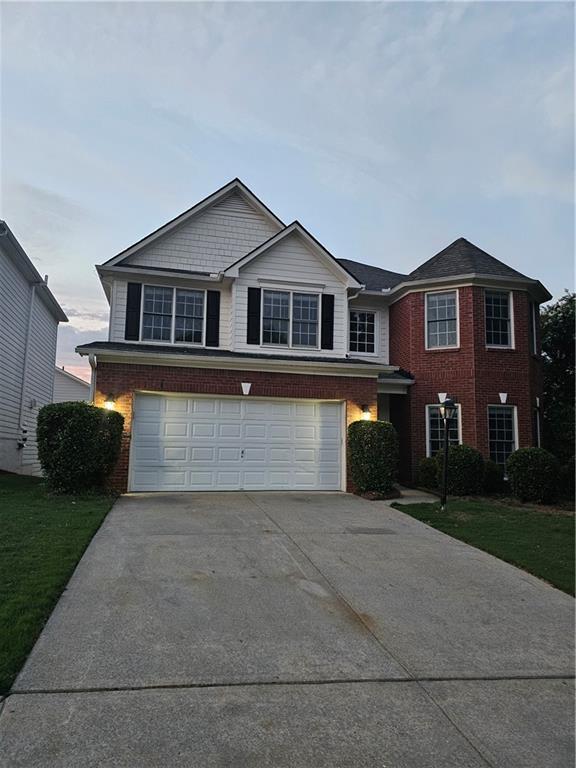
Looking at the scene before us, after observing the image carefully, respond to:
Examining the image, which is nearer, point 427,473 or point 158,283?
point 427,473

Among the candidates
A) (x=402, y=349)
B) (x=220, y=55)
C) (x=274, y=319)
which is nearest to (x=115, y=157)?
(x=220, y=55)

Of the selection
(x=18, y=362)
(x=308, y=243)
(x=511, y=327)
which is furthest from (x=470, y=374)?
(x=18, y=362)

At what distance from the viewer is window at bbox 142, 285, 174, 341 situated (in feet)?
43.9

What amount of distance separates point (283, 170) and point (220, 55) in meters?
5.78

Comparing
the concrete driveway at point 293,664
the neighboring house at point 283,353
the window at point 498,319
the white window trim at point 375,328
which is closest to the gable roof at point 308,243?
the neighboring house at point 283,353

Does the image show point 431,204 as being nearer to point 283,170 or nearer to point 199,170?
point 283,170

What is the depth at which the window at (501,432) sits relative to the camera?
45.7 feet

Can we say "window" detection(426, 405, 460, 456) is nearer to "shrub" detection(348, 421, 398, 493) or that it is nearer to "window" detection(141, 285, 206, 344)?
"shrub" detection(348, 421, 398, 493)

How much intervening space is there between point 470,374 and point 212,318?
7542 mm

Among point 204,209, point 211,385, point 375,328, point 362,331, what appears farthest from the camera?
point 375,328

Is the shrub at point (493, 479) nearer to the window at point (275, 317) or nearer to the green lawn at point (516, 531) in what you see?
Result: the green lawn at point (516, 531)

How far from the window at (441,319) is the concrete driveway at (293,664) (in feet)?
29.5

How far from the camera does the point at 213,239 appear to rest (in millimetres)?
14898

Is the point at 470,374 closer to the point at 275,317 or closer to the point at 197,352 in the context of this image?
the point at 275,317
